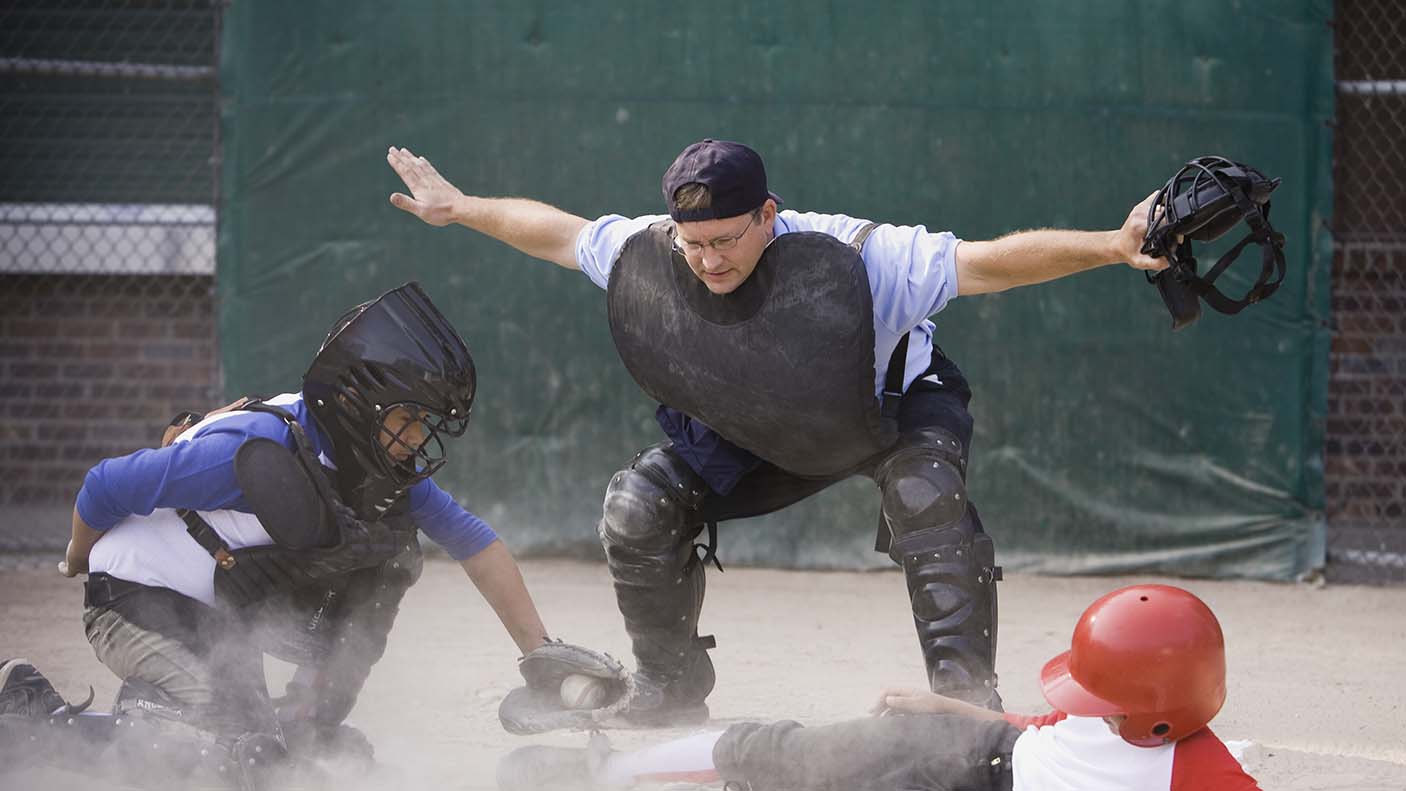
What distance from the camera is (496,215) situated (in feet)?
13.3

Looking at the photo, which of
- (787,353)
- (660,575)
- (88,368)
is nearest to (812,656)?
(660,575)

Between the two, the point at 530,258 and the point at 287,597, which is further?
the point at 530,258

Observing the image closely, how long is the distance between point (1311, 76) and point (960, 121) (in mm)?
1465

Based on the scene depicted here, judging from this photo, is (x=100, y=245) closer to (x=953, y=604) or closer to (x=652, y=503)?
(x=652, y=503)

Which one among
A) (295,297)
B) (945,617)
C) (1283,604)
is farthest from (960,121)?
(945,617)

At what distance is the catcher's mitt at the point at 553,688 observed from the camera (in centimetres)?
371

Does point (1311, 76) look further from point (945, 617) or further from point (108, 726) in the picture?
point (108, 726)

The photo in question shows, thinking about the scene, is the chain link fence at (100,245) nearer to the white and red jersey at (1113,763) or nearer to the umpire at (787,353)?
the umpire at (787,353)

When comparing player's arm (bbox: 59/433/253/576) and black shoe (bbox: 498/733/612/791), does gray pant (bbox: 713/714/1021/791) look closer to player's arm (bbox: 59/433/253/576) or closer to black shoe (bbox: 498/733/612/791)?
black shoe (bbox: 498/733/612/791)

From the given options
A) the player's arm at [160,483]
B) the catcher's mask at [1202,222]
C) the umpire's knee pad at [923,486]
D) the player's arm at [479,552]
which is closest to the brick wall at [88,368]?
the player's arm at [479,552]

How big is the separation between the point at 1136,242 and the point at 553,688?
172cm

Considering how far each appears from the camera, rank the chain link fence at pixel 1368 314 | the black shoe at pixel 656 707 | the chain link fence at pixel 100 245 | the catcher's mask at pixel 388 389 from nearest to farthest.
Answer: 1. the catcher's mask at pixel 388 389
2. the black shoe at pixel 656 707
3. the chain link fence at pixel 1368 314
4. the chain link fence at pixel 100 245

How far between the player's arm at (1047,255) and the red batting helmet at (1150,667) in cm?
91

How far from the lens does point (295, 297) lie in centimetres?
673
